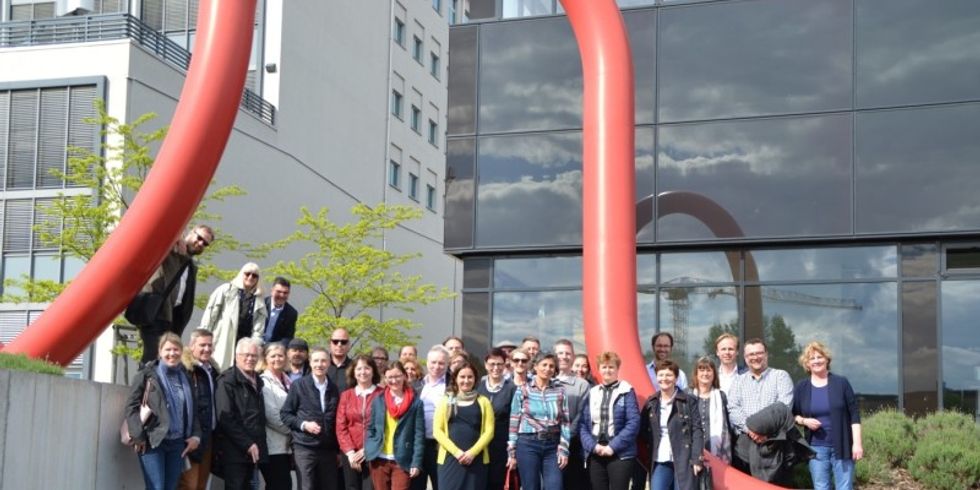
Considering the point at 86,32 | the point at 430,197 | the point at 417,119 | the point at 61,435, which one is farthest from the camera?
the point at 430,197

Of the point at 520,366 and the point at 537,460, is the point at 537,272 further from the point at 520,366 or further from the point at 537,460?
the point at 537,460

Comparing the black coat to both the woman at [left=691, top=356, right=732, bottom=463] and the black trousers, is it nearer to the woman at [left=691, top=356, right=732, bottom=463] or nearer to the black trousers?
the woman at [left=691, top=356, right=732, bottom=463]

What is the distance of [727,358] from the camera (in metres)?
9.94

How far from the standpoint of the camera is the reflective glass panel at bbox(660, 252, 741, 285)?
1647 centimetres

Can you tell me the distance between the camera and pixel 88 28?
2548 cm

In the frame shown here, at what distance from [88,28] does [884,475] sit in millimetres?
18394

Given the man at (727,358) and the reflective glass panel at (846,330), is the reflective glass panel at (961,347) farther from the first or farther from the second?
the man at (727,358)

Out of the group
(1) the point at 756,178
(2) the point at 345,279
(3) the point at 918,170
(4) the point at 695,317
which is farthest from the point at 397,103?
(3) the point at 918,170

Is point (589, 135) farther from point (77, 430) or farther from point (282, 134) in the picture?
point (282, 134)

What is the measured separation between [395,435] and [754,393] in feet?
8.86

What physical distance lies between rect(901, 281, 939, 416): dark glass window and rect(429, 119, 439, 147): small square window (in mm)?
29372

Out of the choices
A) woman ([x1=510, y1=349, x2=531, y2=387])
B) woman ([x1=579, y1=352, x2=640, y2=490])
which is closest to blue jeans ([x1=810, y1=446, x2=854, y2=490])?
woman ([x1=579, y1=352, x2=640, y2=490])

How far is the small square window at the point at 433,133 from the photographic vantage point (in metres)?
44.0

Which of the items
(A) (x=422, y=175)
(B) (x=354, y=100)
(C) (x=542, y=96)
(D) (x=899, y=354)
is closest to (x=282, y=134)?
(B) (x=354, y=100)
